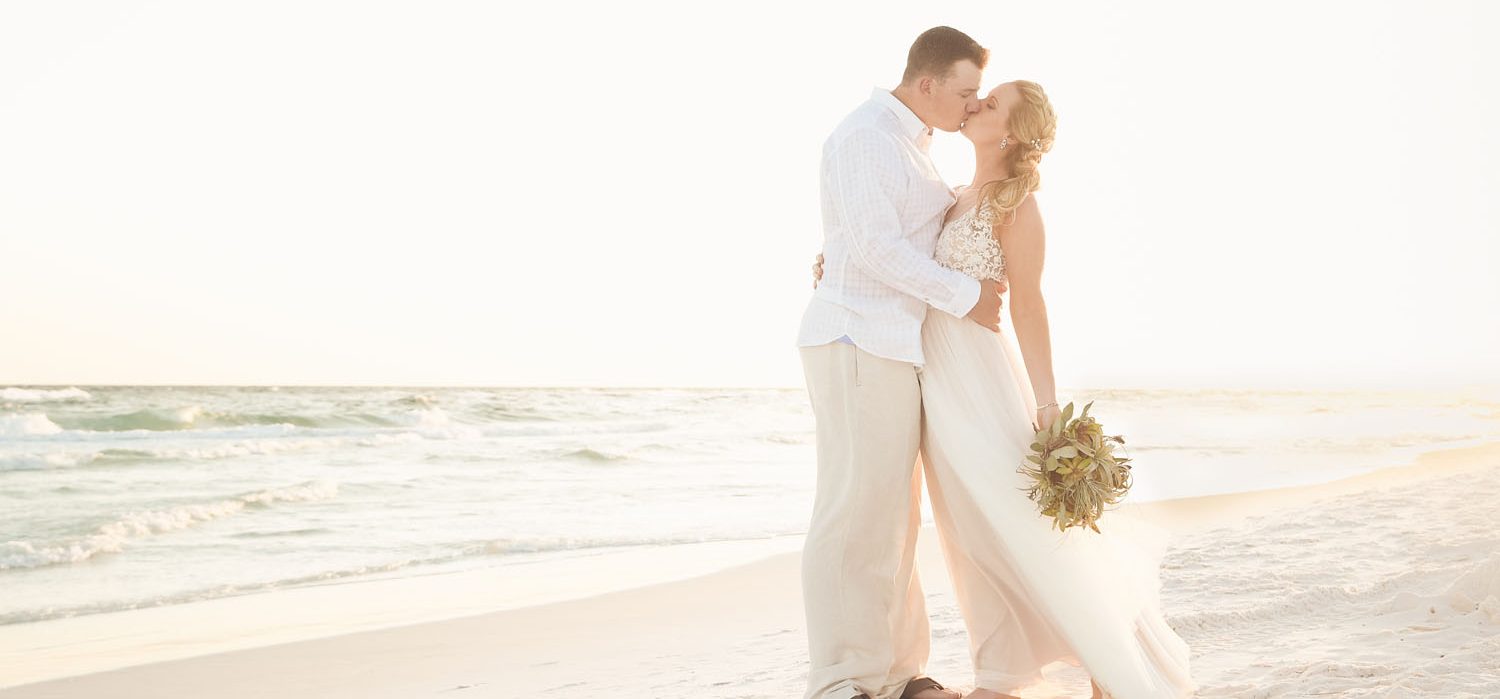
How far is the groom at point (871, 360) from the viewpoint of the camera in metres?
3.29

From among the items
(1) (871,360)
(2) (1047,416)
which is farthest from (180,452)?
(2) (1047,416)

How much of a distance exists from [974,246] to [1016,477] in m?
0.67

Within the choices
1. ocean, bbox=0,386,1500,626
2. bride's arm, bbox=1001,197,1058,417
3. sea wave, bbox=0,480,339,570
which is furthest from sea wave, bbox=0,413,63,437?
bride's arm, bbox=1001,197,1058,417

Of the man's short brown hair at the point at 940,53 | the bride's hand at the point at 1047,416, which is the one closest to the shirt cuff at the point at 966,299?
the bride's hand at the point at 1047,416

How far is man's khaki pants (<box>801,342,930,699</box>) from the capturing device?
3334 mm

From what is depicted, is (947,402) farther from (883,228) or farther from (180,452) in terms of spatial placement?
(180,452)

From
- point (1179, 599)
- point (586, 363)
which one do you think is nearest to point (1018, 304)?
point (1179, 599)

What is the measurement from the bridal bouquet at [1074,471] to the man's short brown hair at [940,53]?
3.51 ft

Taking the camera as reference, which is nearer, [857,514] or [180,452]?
[857,514]

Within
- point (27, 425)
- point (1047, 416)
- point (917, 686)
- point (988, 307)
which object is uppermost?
point (988, 307)

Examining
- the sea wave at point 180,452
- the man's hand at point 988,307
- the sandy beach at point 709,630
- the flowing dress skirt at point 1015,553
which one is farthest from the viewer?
the sea wave at point 180,452

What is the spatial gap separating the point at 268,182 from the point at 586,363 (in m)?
11.3

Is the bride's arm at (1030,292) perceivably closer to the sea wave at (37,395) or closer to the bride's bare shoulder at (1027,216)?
the bride's bare shoulder at (1027,216)

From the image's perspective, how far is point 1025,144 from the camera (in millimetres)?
3340
